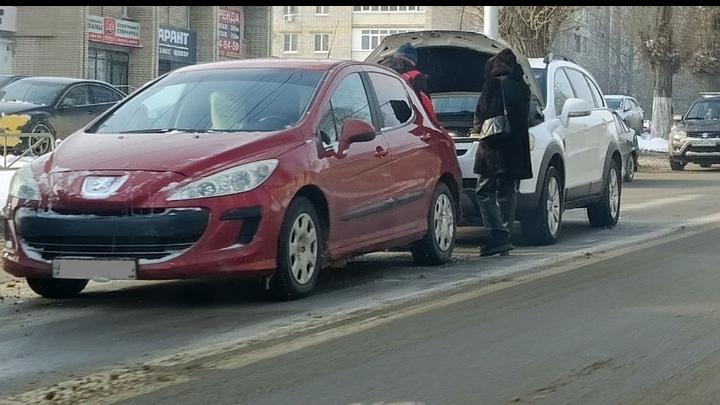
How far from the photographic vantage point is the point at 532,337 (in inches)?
281

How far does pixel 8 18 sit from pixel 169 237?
3498 centimetres

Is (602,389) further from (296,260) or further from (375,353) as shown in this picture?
(296,260)

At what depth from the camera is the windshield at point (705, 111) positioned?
31281mm

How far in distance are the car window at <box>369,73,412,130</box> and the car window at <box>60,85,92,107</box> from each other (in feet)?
40.1

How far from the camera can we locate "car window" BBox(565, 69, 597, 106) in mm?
13773

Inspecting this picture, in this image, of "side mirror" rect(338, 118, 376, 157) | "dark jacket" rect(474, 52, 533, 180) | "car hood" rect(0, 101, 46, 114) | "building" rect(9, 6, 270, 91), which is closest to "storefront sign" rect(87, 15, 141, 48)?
"building" rect(9, 6, 270, 91)

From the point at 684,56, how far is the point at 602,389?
132 ft

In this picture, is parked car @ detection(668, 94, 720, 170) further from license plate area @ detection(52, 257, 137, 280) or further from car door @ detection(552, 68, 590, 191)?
license plate area @ detection(52, 257, 137, 280)

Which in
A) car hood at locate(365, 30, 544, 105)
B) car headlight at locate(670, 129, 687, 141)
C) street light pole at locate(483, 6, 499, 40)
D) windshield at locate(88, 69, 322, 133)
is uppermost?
street light pole at locate(483, 6, 499, 40)

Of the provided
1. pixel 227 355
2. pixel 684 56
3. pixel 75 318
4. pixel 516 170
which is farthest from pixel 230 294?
pixel 684 56

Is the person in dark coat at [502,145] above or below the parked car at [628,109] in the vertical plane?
below

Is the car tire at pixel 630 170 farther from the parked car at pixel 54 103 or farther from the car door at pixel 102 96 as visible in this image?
the parked car at pixel 54 103

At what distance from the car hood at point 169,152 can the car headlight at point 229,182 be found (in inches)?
2.0

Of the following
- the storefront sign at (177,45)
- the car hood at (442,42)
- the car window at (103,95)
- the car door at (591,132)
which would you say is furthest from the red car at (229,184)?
the storefront sign at (177,45)
